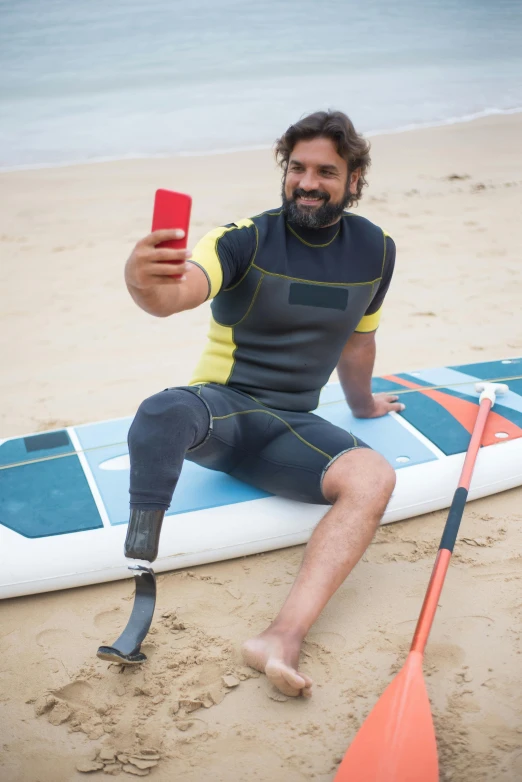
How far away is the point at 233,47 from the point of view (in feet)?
56.9

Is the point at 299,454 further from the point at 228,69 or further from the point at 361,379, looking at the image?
the point at 228,69

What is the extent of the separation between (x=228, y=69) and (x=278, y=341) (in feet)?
46.1

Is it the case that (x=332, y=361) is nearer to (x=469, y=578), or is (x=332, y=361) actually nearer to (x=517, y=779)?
(x=469, y=578)

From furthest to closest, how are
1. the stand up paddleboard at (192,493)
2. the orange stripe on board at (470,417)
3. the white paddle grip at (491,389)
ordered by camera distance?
1. the white paddle grip at (491,389)
2. the orange stripe on board at (470,417)
3. the stand up paddleboard at (192,493)

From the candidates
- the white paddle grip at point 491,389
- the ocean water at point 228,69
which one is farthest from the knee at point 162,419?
the ocean water at point 228,69

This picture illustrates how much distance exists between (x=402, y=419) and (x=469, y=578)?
829 millimetres

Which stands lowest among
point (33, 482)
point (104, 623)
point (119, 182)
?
point (104, 623)

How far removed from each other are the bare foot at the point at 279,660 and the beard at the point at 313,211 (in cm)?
130

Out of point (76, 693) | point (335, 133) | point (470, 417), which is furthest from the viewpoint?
point (470, 417)

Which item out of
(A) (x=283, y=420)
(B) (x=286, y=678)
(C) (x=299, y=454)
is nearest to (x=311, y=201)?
(A) (x=283, y=420)

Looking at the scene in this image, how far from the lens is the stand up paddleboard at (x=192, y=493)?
269 cm

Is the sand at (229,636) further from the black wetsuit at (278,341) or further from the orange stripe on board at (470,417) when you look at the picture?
the black wetsuit at (278,341)

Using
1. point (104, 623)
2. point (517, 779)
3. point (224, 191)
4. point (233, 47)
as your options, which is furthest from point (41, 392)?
point (233, 47)

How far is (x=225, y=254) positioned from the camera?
8.22 feet
